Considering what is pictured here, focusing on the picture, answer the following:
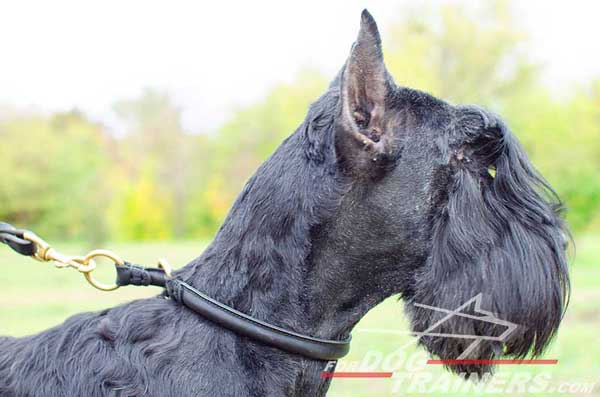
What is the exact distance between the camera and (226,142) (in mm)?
57062

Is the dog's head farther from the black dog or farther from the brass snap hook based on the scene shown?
the brass snap hook

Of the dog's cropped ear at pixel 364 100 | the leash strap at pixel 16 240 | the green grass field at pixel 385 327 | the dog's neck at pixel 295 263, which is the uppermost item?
the green grass field at pixel 385 327

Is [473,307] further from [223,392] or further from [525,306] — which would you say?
[223,392]

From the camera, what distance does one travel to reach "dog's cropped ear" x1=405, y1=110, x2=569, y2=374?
2686 millimetres

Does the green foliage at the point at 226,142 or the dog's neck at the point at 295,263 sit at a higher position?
the green foliage at the point at 226,142

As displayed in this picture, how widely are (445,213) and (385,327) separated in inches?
355

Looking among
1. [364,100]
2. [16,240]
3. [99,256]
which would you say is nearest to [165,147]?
[16,240]

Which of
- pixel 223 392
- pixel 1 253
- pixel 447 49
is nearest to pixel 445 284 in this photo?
pixel 223 392

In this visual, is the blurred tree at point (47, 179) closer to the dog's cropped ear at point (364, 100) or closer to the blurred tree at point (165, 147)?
the blurred tree at point (165, 147)

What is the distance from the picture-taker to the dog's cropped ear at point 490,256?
8.81 ft

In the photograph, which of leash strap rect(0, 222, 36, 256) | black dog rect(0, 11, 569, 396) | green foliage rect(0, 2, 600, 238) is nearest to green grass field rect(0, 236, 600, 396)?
black dog rect(0, 11, 569, 396)

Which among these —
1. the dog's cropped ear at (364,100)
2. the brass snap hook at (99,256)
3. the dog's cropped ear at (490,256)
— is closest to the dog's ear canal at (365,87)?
the dog's cropped ear at (364,100)

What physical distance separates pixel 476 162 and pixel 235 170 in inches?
2130

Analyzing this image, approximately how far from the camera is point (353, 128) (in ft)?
8.41
